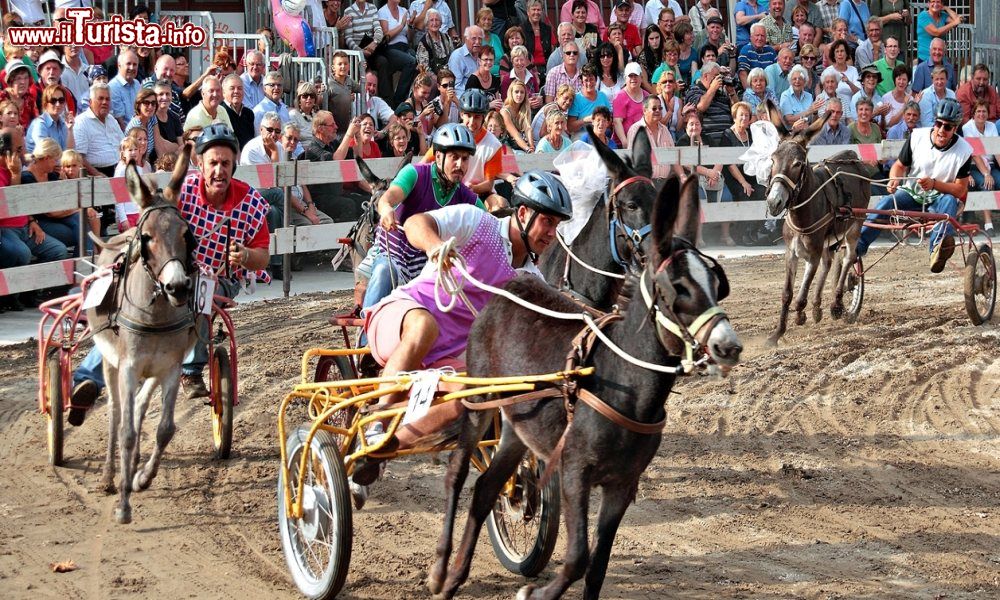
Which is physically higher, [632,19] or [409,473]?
[632,19]

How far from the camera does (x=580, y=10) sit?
1780cm

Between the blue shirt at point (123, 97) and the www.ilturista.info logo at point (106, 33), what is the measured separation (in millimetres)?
680

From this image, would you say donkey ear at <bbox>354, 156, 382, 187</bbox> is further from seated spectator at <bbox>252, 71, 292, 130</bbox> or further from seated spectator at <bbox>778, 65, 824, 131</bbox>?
seated spectator at <bbox>778, 65, 824, 131</bbox>

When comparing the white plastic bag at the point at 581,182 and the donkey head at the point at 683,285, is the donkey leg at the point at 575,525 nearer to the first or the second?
the donkey head at the point at 683,285

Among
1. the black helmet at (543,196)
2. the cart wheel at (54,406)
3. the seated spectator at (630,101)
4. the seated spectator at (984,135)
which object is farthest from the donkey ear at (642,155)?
the seated spectator at (984,135)

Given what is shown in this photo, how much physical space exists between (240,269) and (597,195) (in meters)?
2.37

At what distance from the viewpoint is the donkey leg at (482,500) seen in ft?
18.5

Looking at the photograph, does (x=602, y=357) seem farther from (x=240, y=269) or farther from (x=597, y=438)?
(x=240, y=269)

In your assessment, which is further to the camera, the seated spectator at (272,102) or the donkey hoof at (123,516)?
the seated spectator at (272,102)

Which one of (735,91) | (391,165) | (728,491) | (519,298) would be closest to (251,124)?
(391,165)

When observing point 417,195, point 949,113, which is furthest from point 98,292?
point 949,113

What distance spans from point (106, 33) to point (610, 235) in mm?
9063

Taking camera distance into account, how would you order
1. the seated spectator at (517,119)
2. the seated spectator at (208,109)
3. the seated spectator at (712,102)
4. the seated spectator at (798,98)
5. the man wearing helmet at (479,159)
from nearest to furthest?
the man wearing helmet at (479,159)
the seated spectator at (208,109)
the seated spectator at (517,119)
the seated spectator at (712,102)
the seated spectator at (798,98)

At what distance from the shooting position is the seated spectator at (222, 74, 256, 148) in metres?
13.7
